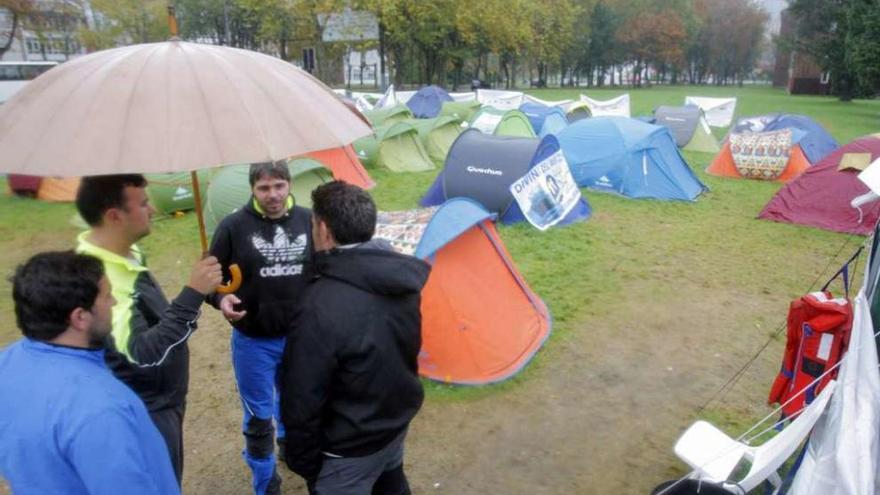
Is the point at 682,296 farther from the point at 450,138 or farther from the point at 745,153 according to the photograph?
the point at 450,138

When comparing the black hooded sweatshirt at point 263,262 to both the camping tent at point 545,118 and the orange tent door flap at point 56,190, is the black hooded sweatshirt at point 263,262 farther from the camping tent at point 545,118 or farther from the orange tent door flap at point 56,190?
the camping tent at point 545,118

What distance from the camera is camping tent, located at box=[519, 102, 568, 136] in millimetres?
15219

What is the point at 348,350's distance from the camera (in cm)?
200

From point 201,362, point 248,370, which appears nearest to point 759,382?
point 248,370

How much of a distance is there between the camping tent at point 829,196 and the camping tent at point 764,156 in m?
3.03

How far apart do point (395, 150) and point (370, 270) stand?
40.0 feet

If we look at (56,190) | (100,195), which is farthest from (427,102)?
(100,195)

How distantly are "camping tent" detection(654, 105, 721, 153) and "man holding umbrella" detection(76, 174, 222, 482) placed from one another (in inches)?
676

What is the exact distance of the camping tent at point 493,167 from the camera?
8852 millimetres

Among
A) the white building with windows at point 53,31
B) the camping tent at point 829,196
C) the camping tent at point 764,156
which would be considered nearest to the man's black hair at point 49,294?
the camping tent at point 829,196

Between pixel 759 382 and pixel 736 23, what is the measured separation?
6700 centimetres

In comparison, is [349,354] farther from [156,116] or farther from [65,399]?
[156,116]

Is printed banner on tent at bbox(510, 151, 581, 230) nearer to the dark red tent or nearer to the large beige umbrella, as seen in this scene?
the large beige umbrella

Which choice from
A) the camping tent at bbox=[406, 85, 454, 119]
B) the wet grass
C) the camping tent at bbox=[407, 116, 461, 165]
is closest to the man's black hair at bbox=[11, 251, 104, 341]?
the wet grass
